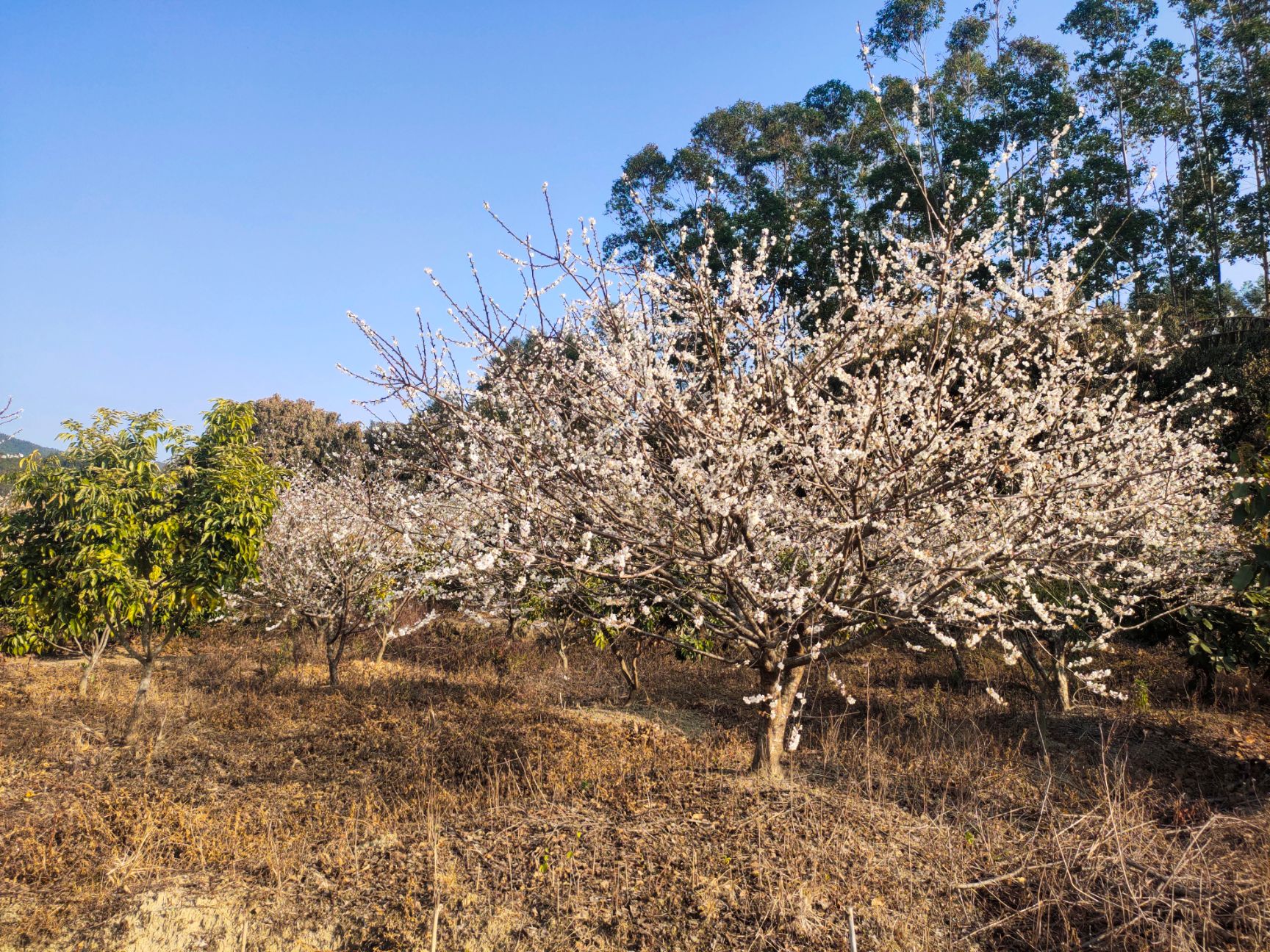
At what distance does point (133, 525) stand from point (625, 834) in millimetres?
6013

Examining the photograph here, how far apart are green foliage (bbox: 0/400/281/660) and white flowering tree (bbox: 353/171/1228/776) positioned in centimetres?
377

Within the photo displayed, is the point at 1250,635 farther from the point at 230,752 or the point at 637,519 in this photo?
the point at 230,752

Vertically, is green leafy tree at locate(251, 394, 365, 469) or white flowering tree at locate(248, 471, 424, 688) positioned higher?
green leafy tree at locate(251, 394, 365, 469)

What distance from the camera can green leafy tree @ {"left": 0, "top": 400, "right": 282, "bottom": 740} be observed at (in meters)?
7.34

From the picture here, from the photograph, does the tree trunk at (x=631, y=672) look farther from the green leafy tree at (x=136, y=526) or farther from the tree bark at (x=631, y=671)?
the green leafy tree at (x=136, y=526)

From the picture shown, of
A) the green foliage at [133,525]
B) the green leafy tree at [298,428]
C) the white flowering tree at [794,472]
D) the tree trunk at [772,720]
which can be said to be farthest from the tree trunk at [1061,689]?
the green leafy tree at [298,428]

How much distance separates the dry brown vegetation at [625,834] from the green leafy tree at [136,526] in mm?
1565

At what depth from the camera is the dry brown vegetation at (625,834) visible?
4.04 m

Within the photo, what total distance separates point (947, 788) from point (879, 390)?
3267 mm

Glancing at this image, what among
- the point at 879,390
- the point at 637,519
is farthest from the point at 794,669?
the point at 879,390

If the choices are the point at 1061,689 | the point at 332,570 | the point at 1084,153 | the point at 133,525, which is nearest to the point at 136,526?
the point at 133,525

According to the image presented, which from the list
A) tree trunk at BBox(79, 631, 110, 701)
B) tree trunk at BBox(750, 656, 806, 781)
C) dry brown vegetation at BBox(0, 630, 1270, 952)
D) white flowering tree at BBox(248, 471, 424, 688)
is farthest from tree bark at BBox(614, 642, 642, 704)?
tree trunk at BBox(79, 631, 110, 701)

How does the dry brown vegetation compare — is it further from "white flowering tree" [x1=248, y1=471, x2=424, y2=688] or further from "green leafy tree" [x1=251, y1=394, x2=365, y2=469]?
"green leafy tree" [x1=251, y1=394, x2=365, y2=469]

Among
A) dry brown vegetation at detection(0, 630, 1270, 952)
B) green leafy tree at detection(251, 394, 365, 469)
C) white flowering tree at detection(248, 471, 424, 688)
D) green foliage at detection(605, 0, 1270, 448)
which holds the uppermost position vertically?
green foliage at detection(605, 0, 1270, 448)
